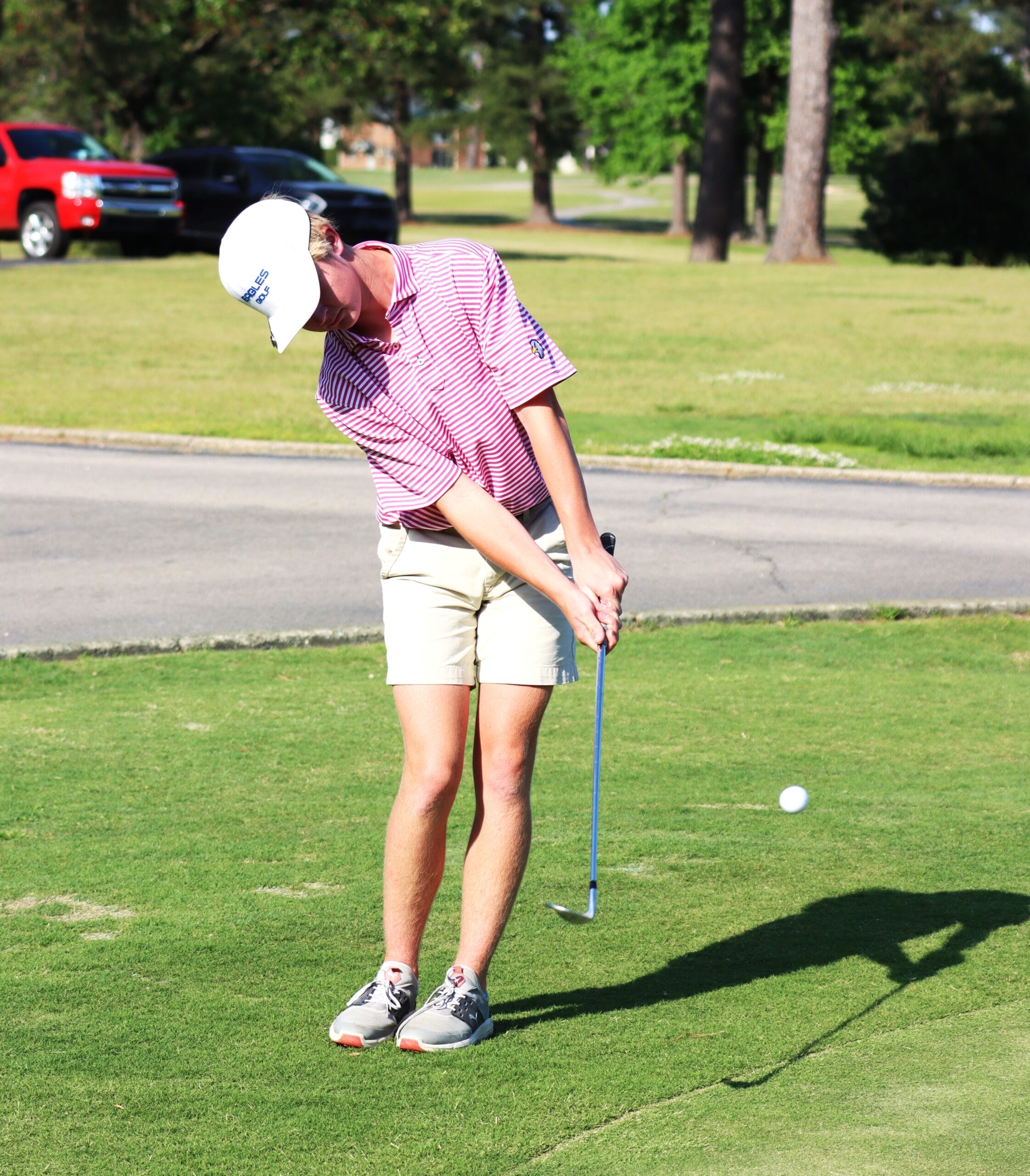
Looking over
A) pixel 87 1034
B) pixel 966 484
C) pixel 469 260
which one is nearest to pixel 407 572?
pixel 469 260

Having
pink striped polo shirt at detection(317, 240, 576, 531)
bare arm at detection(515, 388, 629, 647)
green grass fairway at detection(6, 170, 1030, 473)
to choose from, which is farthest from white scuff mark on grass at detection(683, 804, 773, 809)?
green grass fairway at detection(6, 170, 1030, 473)

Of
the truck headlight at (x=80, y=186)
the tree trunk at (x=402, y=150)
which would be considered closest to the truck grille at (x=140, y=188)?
the truck headlight at (x=80, y=186)

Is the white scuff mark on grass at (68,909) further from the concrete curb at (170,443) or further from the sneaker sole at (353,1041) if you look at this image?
the concrete curb at (170,443)

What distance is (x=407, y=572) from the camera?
3881 millimetres

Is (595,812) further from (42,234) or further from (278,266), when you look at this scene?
(42,234)

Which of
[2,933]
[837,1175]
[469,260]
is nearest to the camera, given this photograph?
[837,1175]

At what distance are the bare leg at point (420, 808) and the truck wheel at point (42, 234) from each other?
94.3 ft

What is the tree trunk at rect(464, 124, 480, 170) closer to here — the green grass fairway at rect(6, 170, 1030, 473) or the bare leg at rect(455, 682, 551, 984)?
the green grass fairway at rect(6, 170, 1030, 473)

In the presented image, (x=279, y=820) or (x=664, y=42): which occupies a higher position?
(x=664, y=42)

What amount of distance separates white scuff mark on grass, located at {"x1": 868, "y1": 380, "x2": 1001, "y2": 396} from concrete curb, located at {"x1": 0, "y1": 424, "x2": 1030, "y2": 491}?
4396 mm

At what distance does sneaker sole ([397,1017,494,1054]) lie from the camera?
376 cm

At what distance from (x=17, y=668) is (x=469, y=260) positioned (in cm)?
443

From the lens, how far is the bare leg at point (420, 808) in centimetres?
385

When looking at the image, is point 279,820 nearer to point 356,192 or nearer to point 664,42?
point 356,192
